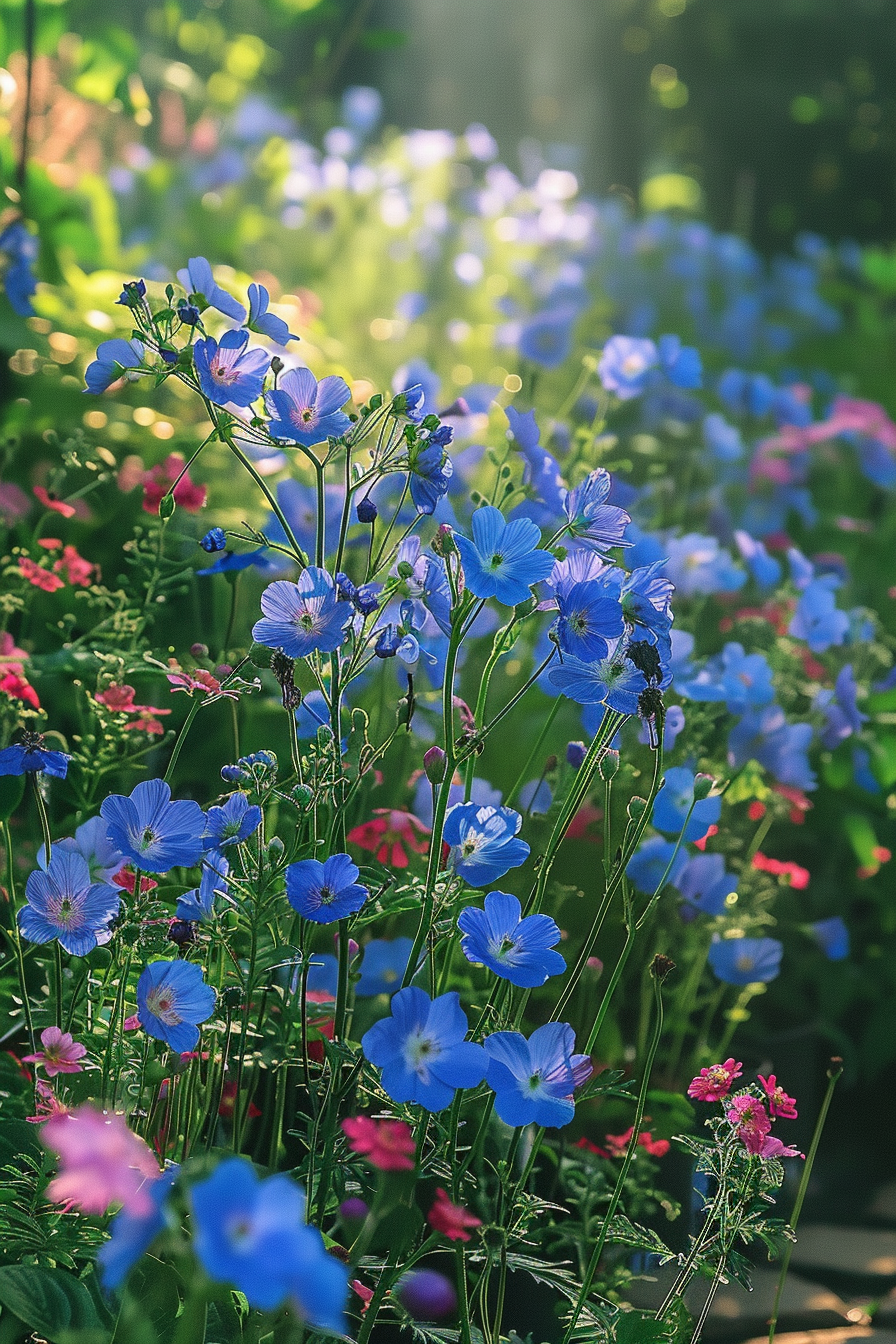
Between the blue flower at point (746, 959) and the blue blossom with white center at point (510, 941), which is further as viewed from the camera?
the blue flower at point (746, 959)

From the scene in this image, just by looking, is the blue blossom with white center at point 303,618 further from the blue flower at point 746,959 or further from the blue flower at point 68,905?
the blue flower at point 746,959

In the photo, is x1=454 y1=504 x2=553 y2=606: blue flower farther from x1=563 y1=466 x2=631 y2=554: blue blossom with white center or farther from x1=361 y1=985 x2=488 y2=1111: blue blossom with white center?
x1=361 y1=985 x2=488 y2=1111: blue blossom with white center

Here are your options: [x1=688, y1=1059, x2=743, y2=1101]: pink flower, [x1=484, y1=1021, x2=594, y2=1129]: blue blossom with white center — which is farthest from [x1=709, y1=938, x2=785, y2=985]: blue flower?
[x1=484, y1=1021, x2=594, y2=1129]: blue blossom with white center

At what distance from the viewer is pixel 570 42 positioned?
6.09 m

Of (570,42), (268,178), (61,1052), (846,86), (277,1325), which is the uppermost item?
(570,42)

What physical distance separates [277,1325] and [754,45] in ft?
18.8

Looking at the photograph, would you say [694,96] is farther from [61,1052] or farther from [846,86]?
[61,1052]

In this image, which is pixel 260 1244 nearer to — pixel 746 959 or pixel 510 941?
pixel 510 941

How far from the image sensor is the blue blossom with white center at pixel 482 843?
745 mm

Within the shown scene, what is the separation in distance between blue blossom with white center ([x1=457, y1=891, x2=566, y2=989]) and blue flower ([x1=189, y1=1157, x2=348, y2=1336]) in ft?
0.94

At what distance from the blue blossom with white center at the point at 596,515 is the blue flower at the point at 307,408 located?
148 millimetres

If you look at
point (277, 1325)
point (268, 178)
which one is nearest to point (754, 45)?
point (268, 178)

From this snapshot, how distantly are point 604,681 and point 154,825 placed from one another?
0.88 ft

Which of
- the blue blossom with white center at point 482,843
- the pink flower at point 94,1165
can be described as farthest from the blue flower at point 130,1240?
the blue blossom with white center at point 482,843
